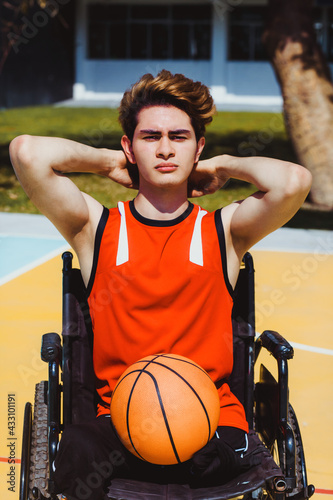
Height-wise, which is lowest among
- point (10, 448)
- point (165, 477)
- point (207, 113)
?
point (10, 448)

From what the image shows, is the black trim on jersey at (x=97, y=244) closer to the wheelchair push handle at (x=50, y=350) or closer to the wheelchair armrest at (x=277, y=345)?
the wheelchair push handle at (x=50, y=350)

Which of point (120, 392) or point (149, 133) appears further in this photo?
point (149, 133)

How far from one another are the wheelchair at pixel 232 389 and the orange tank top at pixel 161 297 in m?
0.16

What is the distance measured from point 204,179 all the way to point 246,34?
28381 millimetres

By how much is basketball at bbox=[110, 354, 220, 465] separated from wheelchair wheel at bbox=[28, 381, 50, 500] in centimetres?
42

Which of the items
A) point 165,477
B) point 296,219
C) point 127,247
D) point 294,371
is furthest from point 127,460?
point 296,219

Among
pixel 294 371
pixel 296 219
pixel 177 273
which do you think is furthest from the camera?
pixel 296 219

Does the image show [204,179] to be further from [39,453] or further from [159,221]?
[39,453]

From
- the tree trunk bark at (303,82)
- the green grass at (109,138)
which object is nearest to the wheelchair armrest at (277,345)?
the green grass at (109,138)

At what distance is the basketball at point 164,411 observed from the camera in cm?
272

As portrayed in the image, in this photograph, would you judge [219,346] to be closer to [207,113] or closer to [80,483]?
[80,483]

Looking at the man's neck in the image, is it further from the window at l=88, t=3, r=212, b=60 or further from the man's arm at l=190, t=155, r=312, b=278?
the window at l=88, t=3, r=212, b=60

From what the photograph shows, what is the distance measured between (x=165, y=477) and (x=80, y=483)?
0.36 meters

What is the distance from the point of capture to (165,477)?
2.86 metres
